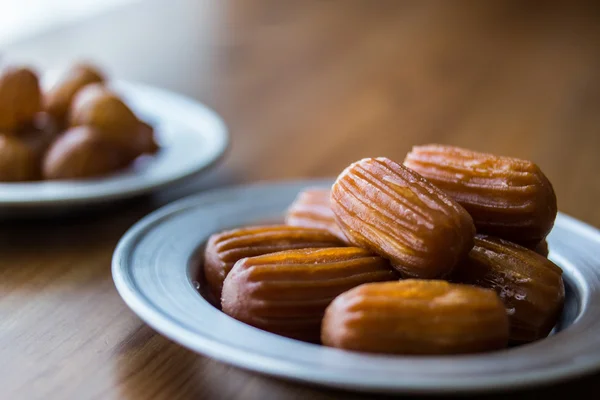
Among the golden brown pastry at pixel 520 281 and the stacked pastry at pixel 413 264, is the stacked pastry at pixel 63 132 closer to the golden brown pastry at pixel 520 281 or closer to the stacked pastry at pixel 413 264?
the stacked pastry at pixel 413 264

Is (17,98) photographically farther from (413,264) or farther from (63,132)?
(413,264)

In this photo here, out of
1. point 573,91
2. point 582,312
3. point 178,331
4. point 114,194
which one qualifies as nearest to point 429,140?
point 573,91

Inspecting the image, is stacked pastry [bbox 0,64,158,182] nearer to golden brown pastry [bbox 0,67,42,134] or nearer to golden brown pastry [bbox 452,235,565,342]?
golden brown pastry [bbox 0,67,42,134]

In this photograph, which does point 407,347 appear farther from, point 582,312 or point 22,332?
point 22,332

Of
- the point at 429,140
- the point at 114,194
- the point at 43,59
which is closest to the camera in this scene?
the point at 114,194

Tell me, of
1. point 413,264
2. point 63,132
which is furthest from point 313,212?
point 63,132

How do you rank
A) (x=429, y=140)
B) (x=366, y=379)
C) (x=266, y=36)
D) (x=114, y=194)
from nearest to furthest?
1. (x=366, y=379)
2. (x=114, y=194)
3. (x=429, y=140)
4. (x=266, y=36)

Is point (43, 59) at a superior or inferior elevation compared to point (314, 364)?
inferior

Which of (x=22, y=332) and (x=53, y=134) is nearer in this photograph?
(x=22, y=332)
